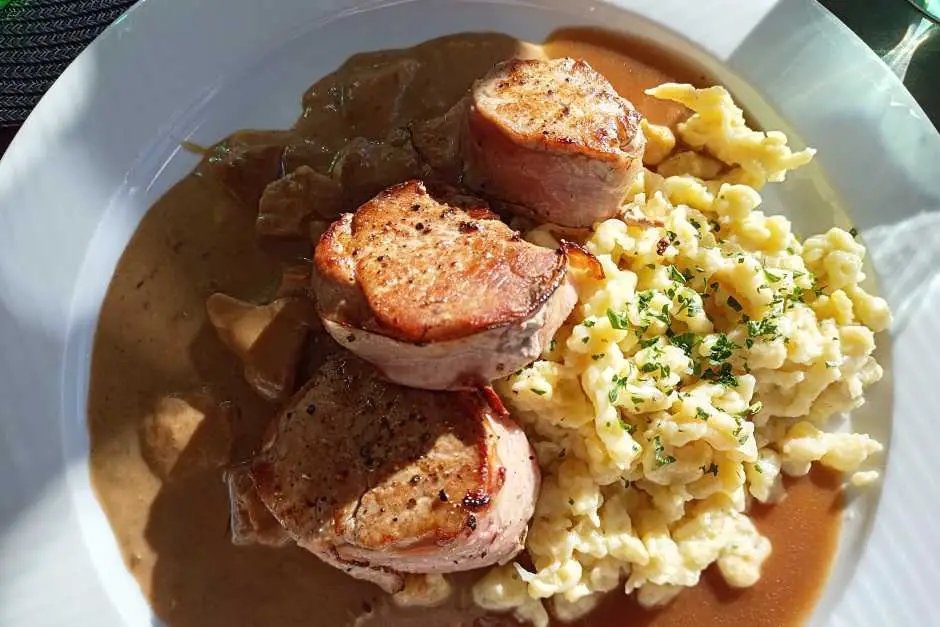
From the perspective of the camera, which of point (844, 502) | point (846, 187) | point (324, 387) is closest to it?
point (324, 387)

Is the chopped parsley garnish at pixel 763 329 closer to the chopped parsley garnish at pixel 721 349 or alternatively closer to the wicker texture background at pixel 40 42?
the chopped parsley garnish at pixel 721 349

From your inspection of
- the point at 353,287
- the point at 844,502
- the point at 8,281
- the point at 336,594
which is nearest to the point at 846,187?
the point at 844,502

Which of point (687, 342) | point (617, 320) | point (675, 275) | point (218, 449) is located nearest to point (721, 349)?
point (687, 342)

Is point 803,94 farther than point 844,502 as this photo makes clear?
Yes

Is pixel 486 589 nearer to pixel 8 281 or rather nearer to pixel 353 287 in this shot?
pixel 353 287

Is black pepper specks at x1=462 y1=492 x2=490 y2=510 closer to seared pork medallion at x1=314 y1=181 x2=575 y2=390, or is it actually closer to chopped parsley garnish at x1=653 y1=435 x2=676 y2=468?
seared pork medallion at x1=314 y1=181 x2=575 y2=390

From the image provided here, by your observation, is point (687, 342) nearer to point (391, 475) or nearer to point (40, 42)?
point (391, 475)

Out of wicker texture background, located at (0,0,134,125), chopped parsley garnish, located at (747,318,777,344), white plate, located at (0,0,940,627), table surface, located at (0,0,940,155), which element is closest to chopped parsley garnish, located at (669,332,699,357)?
chopped parsley garnish, located at (747,318,777,344)
